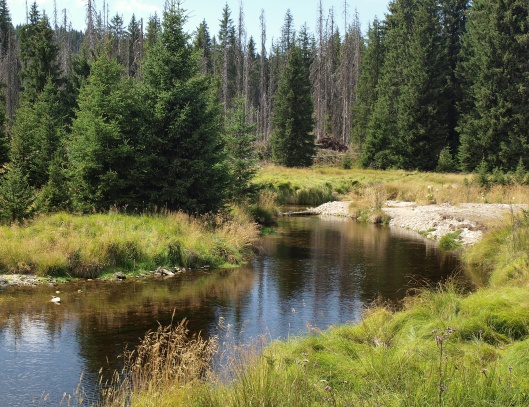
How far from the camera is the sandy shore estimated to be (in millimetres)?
22594

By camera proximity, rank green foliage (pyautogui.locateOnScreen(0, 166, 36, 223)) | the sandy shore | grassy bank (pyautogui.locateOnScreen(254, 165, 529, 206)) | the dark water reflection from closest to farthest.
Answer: the dark water reflection, green foliage (pyautogui.locateOnScreen(0, 166, 36, 223)), the sandy shore, grassy bank (pyautogui.locateOnScreen(254, 165, 529, 206))

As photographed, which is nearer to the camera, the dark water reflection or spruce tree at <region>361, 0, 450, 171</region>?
the dark water reflection

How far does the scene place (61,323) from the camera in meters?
11.1

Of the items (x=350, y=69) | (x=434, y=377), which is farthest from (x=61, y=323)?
(x=350, y=69)

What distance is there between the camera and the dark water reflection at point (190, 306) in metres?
8.88

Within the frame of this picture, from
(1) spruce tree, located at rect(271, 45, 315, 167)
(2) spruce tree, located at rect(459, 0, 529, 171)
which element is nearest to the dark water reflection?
(2) spruce tree, located at rect(459, 0, 529, 171)

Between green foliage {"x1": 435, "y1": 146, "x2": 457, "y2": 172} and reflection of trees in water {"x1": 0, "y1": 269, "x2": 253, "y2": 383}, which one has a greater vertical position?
green foliage {"x1": 435, "y1": 146, "x2": 457, "y2": 172}

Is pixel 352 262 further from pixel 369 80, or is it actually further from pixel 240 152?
pixel 369 80

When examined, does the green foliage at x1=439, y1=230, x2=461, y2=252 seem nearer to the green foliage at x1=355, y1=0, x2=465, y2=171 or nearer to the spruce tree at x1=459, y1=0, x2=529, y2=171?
the spruce tree at x1=459, y1=0, x2=529, y2=171

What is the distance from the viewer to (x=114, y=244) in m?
15.7

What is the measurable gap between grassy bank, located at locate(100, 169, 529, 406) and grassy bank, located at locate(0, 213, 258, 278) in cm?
727

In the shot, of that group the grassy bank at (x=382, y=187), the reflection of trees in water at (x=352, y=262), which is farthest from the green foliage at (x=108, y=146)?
the grassy bank at (x=382, y=187)

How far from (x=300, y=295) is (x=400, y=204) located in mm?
20784

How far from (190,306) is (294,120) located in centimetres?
4073
